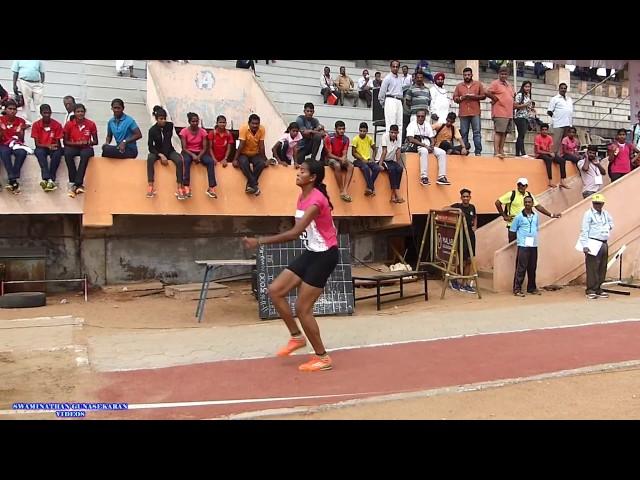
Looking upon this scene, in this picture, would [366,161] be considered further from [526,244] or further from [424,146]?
[526,244]

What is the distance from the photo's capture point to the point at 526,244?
1091cm

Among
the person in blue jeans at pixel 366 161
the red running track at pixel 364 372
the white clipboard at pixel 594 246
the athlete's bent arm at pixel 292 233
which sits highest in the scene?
the person in blue jeans at pixel 366 161

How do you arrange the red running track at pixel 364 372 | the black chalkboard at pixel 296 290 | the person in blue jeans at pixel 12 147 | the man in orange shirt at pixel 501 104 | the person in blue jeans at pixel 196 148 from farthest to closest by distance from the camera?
the man in orange shirt at pixel 501 104 < the person in blue jeans at pixel 196 148 < the person in blue jeans at pixel 12 147 < the black chalkboard at pixel 296 290 < the red running track at pixel 364 372

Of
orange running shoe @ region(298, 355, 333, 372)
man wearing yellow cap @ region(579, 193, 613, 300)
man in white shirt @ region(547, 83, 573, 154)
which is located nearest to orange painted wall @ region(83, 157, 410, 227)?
man wearing yellow cap @ region(579, 193, 613, 300)

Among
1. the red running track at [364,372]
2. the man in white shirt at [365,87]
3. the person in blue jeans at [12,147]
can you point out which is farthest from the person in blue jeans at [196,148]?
the man in white shirt at [365,87]

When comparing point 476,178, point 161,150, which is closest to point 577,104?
point 476,178

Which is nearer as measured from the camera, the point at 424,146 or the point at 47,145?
the point at 47,145

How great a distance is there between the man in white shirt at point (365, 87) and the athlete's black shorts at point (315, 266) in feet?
40.5

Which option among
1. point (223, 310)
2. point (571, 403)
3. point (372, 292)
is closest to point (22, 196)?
point (223, 310)

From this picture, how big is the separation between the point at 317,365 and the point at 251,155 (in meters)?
5.78

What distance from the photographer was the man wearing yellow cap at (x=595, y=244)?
10797mm

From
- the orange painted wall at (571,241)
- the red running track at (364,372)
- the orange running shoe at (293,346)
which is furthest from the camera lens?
the orange painted wall at (571,241)

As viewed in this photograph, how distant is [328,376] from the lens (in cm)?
574

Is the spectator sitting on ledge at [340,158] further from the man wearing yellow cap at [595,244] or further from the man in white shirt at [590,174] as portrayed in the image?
the man in white shirt at [590,174]
